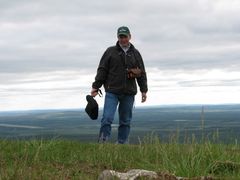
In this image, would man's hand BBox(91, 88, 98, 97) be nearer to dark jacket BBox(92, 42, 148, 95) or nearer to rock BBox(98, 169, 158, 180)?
dark jacket BBox(92, 42, 148, 95)

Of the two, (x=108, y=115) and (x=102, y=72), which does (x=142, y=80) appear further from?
(x=108, y=115)

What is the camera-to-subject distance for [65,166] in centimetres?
688

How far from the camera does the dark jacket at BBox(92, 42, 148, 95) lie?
1102 centimetres

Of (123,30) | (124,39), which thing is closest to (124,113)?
(124,39)

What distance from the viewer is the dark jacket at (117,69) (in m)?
11.0

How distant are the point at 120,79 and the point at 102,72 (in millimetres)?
442

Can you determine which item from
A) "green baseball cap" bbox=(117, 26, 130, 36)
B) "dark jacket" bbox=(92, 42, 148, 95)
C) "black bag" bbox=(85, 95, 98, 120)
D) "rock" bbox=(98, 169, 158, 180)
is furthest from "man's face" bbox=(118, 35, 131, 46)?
"rock" bbox=(98, 169, 158, 180)

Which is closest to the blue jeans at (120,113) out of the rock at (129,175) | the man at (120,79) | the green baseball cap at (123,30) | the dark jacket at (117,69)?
the man at (120,79)

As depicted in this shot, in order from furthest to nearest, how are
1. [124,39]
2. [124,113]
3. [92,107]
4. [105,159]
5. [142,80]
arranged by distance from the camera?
1. [142,80]
2. [92,107]
3. [124,113]
4. [124,39]
5. [105,159]

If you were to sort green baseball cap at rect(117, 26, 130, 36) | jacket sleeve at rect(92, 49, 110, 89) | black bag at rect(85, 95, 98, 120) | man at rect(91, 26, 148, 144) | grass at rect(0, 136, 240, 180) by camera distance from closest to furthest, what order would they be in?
grass at rect(0, 136, 240, 180) < green baseball cap at rect(117, 26, 130, 36) < man at rect(91, 26, 148, 144) < jacket sleeve at rect(92, 49, 110, 89) < black bag at rect(85, 95, 98, 120)

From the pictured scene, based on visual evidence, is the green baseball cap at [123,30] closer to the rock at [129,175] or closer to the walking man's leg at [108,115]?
the walking man's leg at [108,115]

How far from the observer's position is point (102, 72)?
36.4ft

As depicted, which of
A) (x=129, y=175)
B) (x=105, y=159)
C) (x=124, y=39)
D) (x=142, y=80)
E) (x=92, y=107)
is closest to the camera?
(x=129, y=175)

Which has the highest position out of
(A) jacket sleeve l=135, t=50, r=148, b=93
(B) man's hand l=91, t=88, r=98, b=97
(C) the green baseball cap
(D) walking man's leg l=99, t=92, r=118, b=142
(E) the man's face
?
(C) the green baseball cap
